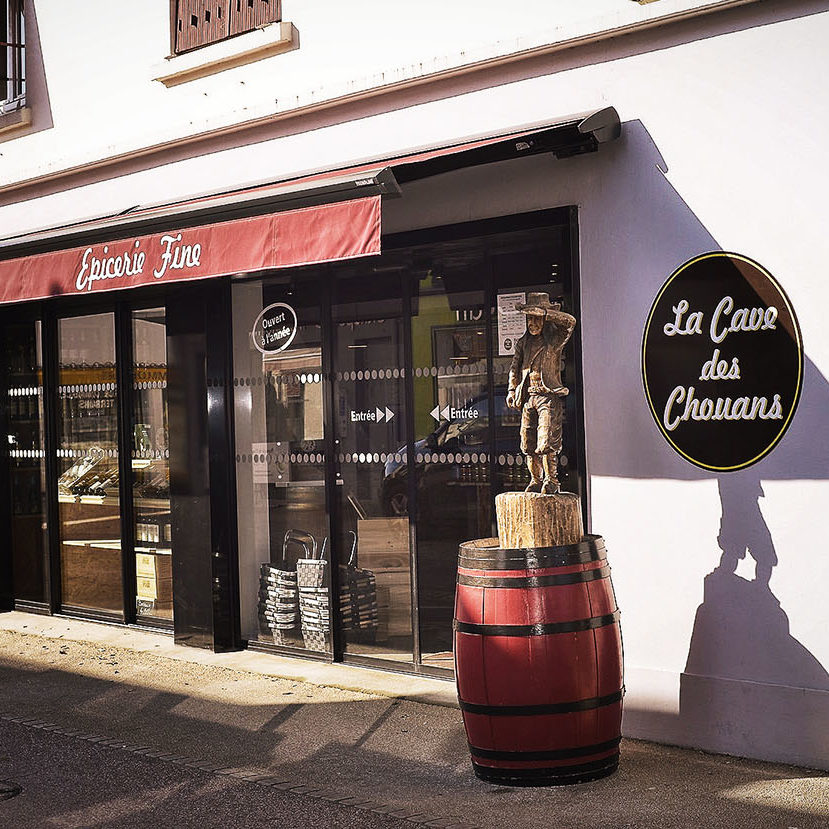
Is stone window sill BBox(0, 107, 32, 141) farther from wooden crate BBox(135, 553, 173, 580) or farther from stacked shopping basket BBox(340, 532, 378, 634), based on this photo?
stacked shopping basket BBox(340, 532, 378, 634)

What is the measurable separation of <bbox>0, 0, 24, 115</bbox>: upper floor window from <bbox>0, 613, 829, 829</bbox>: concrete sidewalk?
4302 millimetres

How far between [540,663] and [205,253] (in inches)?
114

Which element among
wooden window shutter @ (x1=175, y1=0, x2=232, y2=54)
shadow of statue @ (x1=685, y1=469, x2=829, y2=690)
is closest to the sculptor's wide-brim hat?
shadow of statue @ (x1=685, y1=469, x2=829, y2=690)

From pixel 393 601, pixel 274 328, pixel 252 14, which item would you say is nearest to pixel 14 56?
pixel 252 14

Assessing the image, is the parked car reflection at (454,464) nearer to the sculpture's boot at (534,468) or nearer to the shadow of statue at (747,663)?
the sculpture's boot at (534,468)

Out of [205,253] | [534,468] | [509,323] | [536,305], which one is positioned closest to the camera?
[536,305]

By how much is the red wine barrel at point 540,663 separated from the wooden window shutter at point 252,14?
4.22 metres

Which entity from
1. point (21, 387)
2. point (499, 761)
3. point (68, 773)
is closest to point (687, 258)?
point (499, 761)

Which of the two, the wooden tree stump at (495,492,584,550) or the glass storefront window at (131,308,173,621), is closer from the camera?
the wooden tree stump at (495,492,584,550)

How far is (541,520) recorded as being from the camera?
5.04m

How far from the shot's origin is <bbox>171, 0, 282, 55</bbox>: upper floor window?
760 centimetres

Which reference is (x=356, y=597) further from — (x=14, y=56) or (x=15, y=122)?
(x=14, y=56)

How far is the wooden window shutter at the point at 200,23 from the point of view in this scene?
7.80m

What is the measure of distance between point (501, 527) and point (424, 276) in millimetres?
2117
